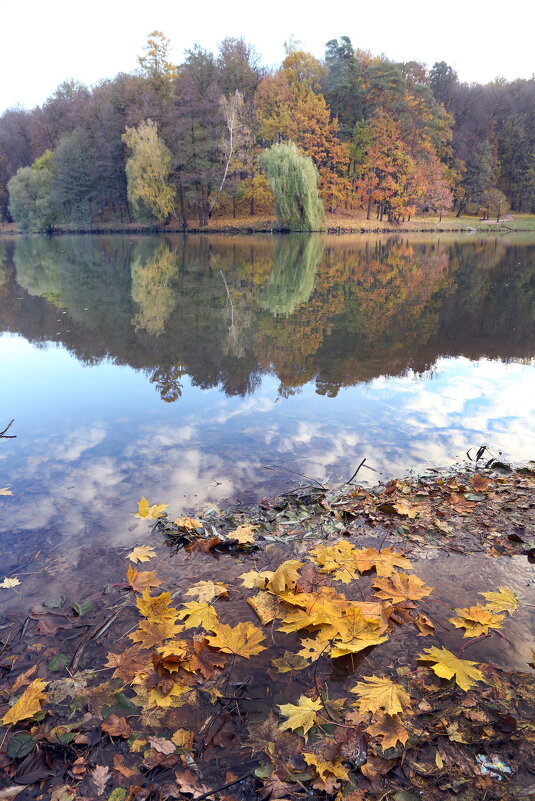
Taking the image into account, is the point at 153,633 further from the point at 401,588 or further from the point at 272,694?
the point at 401,588

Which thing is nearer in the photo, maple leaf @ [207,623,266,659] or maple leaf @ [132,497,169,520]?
maple leaf @ [207,623,266,659]

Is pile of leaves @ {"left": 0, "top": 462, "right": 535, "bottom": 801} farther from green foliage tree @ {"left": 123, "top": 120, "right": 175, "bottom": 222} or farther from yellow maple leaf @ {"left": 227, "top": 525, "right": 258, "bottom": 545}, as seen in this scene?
green foliage tree @ {"left": 123, "top": 120, "right": 175, "bottom": 222}

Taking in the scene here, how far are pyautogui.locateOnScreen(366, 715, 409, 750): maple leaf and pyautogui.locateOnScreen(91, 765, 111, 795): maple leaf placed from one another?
871mm

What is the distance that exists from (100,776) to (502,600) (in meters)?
1.83

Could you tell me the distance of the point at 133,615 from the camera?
2.36m

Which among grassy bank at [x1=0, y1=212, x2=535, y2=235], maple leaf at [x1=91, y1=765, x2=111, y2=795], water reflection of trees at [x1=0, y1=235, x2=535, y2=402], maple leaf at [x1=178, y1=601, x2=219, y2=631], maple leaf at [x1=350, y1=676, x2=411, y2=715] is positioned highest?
grassy bank at [x1=0, y1=212, x2=535, y2=235]

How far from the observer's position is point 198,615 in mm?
2246

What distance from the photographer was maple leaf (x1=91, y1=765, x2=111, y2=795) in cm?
155

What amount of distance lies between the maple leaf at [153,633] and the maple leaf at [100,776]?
0.51 m

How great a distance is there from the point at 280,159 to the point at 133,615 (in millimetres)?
37202

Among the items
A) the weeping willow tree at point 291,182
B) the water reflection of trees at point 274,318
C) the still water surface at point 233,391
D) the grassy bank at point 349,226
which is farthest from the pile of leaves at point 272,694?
the grassy bank at point 349,226

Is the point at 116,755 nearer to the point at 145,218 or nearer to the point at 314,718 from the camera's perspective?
the point at 314,718

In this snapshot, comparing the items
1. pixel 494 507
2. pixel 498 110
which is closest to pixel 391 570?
pixel 494 507

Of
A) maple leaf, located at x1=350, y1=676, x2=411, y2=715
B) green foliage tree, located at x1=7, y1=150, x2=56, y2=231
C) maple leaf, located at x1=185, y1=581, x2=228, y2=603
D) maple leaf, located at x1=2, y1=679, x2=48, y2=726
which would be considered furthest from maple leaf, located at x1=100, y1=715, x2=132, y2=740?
green foliage tree, located at x1=7, y1=150, x2=56, y2=231
